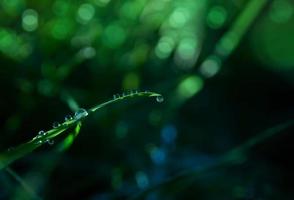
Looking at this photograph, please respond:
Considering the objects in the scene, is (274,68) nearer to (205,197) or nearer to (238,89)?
(238,89)

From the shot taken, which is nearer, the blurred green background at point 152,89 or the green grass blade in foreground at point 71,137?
the green grass blade in foreground at point 71,137

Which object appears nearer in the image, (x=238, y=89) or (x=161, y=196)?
(x=161, y=196)

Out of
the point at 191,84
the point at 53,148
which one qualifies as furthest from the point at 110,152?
the point at 191,84

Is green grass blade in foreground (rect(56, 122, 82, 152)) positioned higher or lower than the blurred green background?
lower

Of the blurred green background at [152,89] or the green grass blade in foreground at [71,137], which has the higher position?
the blurred green background at [152,89]

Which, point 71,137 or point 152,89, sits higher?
point 152,89

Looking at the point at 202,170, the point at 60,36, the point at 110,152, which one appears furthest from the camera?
the point at 60,36

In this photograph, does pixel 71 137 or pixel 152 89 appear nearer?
pixel 71 137

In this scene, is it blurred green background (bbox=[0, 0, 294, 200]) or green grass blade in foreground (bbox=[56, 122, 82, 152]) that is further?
blurred green background (bbox=[0, 0, 294, 200])
